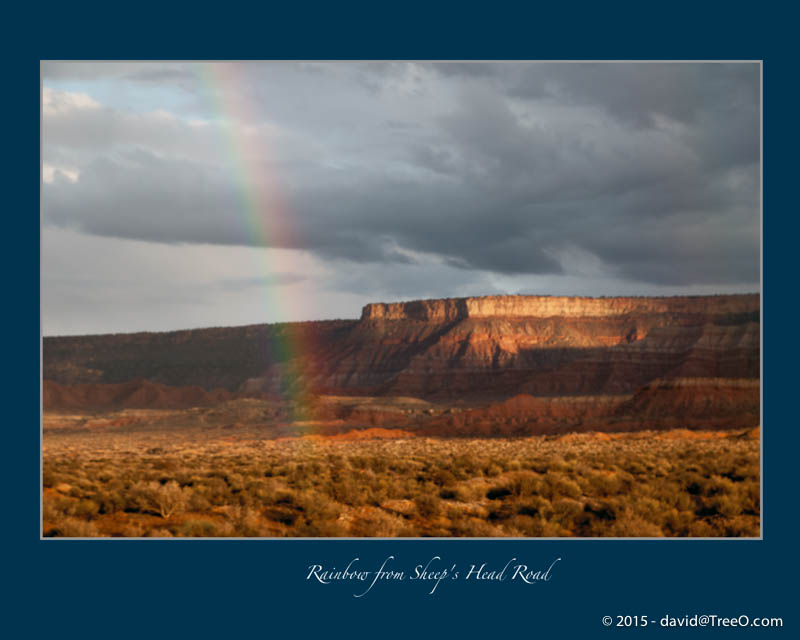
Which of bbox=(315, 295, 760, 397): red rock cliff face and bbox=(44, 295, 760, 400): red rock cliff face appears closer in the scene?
bbox=(315, 295, 760, 397): red rock cliff face

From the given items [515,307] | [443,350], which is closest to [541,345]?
[515,307]

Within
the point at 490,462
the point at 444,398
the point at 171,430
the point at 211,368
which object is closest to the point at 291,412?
the point at 171,430

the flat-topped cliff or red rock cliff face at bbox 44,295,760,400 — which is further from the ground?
the flat-topped cliff

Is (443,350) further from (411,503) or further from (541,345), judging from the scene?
(411,503)

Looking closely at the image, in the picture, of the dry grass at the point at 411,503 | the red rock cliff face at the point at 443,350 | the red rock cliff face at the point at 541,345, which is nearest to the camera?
the dry grass at the point at 411,503

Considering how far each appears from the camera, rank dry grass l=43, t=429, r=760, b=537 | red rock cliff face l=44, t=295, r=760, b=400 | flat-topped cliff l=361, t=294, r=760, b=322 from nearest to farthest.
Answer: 1. dry grass l=43, t=429, r=760, b=537
2. red rock cliff face l=44, t=295, r=760, b=400
3. flat-topped cliff l=361, t=294, r=760, b=322

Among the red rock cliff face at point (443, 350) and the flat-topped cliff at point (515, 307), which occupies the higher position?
the flat-topped cliff at point (515, 307)

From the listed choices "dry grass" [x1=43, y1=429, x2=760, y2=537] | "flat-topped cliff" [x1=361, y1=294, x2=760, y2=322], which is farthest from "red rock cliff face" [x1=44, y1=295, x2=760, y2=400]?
"dry grass" [x1=43, y1=429, x2=760, y2=537]

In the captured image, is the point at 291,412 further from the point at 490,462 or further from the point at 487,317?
the point at 490,462

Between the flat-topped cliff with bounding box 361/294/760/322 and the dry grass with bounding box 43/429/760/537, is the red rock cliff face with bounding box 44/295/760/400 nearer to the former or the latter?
the flat-topped cliff with bounding box 361/294/760/322

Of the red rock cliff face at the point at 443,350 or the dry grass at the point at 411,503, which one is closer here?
the dry grass at the point at 411,503

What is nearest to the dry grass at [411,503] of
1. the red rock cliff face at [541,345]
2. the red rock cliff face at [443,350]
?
the red rock cliff face at [541,345]

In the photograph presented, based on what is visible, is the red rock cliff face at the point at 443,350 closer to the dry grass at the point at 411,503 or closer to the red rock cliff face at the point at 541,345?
the red rock cliff face at the point at 541,345
